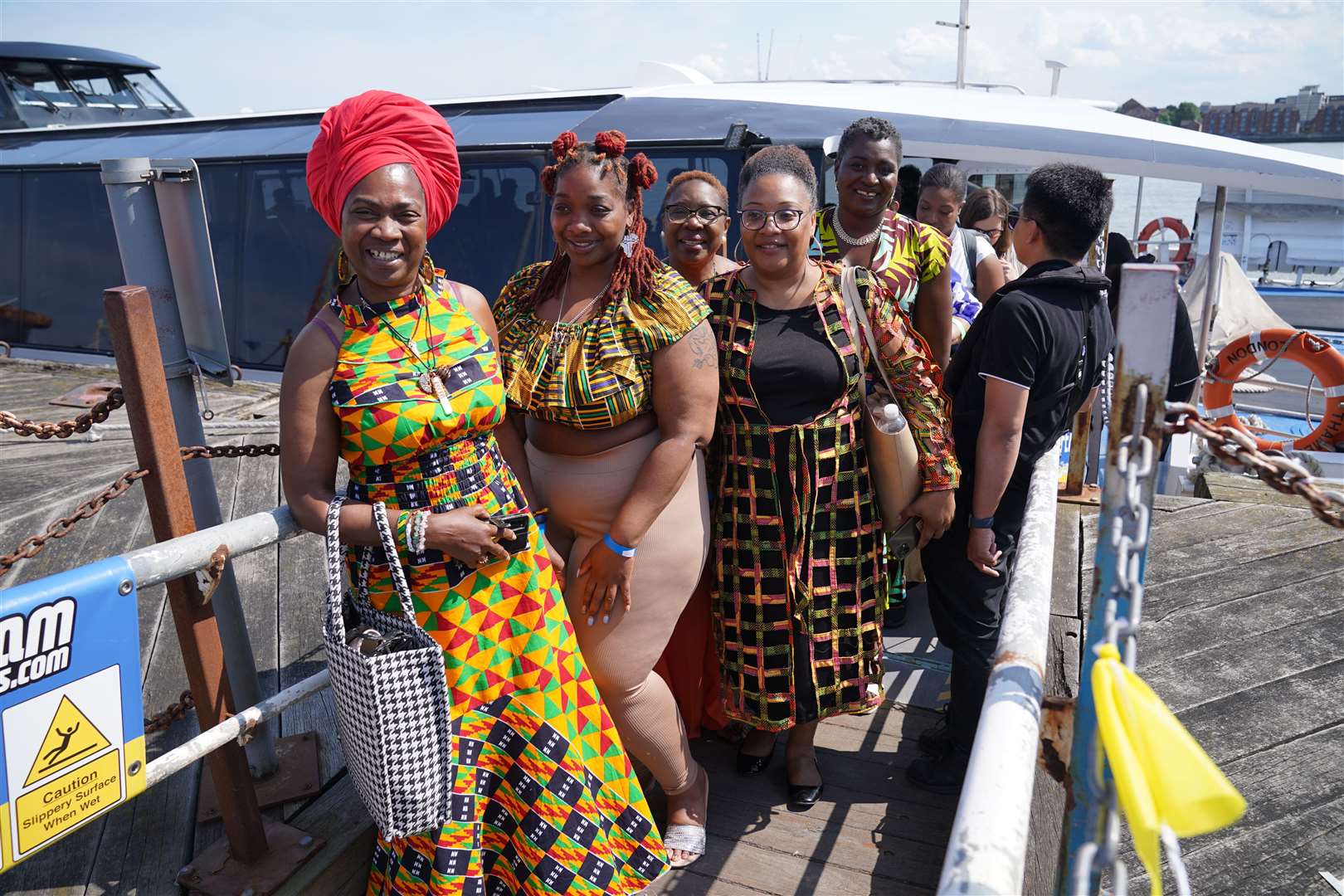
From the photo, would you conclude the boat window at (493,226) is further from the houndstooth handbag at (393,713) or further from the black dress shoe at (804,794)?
the houndstooth handbag at (393,713)

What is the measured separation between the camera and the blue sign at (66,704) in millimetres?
1468

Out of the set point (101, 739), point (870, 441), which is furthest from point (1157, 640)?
point (101, 739)

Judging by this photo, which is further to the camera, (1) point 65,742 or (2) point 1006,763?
(1) point 65,742

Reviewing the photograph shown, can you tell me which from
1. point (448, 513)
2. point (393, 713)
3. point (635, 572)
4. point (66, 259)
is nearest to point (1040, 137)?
point (635, 572)

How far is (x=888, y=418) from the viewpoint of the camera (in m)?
2.51

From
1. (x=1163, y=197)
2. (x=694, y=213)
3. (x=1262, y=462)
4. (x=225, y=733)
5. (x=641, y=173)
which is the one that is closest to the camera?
(x=1262, y=462)

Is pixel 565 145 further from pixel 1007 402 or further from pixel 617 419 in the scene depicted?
pixel 1007 402

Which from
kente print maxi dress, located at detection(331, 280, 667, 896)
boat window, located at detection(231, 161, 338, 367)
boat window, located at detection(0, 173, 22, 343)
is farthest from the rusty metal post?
boat window, located at detection(0, 173, 22, 343)

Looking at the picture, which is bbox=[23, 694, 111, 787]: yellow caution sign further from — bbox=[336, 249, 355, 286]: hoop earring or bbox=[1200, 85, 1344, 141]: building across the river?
bbox=[1200, 85, 1344, 141]: building across the river

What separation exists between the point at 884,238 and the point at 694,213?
65cm

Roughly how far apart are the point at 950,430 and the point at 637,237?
3.51 feet

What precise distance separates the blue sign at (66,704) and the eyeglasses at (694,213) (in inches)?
74.1

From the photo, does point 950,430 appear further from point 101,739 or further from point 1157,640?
point 101,739

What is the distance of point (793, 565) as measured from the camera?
2557 millimetres
